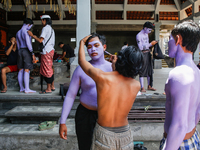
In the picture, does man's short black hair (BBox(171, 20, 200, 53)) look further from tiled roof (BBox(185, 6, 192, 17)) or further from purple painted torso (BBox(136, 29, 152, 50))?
tiled roof (BBox(185, 6, 192, 17))

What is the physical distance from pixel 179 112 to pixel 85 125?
0.97 meters

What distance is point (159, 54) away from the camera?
475 centimetres

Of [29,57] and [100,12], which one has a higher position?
[100,12]

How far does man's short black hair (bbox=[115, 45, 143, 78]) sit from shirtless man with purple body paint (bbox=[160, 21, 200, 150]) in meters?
0.24

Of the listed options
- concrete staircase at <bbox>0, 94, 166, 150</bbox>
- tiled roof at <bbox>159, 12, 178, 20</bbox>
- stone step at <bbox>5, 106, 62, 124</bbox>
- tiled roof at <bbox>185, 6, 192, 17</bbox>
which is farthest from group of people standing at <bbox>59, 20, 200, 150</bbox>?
tiled roof at <bbox>159, 12, 178, 20</bbox>

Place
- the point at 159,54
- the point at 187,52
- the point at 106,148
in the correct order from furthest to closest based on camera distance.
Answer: the point at 159,54 < the point at 106,148 < the point at 187,52

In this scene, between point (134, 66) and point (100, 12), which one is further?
point (100, 12)

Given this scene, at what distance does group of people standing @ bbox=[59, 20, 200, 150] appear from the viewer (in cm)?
102

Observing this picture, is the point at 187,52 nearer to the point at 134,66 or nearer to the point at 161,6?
the point at 134,66

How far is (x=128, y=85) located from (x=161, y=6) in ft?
44.2

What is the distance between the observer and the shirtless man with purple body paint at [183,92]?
100 centimetres

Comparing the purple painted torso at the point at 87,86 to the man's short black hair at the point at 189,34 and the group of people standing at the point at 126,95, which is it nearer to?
the group of people standing at the point at 126,95

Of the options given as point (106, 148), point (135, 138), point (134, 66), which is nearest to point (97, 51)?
point (134, 66)

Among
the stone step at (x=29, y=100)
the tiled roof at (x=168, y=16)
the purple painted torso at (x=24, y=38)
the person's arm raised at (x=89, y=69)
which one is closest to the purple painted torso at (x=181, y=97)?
the person's arm raised at (x=89, y=69)
